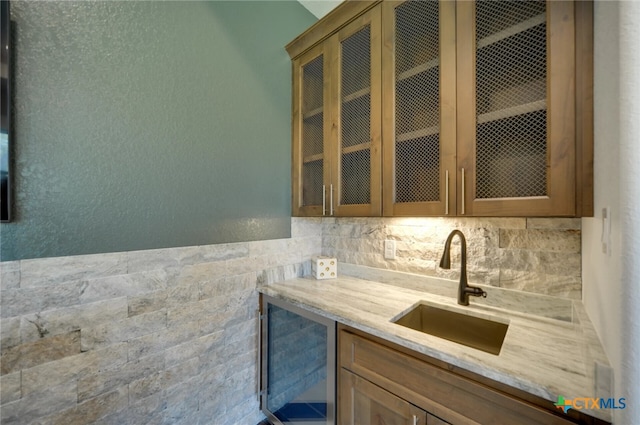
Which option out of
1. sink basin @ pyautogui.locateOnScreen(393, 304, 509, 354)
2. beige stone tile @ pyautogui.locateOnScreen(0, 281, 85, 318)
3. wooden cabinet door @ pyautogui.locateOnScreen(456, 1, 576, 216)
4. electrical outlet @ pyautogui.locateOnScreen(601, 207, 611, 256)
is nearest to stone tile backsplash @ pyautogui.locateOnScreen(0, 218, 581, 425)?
beige stone tile @ pyautogui.locateOnScreen(0, 281, 85, 318)

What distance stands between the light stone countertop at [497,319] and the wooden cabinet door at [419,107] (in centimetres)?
51

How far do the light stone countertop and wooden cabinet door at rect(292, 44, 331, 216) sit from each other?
54cm

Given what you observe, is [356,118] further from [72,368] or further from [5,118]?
[72,368]

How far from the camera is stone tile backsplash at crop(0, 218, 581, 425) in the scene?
897 millimetres

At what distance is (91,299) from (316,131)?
1424mm

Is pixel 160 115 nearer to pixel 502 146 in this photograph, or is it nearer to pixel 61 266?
pixel 61 266

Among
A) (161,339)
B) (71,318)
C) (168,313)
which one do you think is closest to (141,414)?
(161,339)

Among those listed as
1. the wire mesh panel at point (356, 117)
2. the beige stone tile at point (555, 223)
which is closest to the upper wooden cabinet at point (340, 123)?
the wire mesh panel at point (356, 117)

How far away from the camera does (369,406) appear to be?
3.37ft

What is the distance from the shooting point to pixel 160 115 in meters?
1.19

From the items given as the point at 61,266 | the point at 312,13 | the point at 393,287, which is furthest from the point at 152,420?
the point at 312,13

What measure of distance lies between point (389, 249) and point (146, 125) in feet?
4.96

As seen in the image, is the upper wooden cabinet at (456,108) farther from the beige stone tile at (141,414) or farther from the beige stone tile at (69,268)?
the beige stone tile at (141,414)

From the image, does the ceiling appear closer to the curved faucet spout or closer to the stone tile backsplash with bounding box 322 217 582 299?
the stone tile backsplash with bounding box 322 217 582 299
